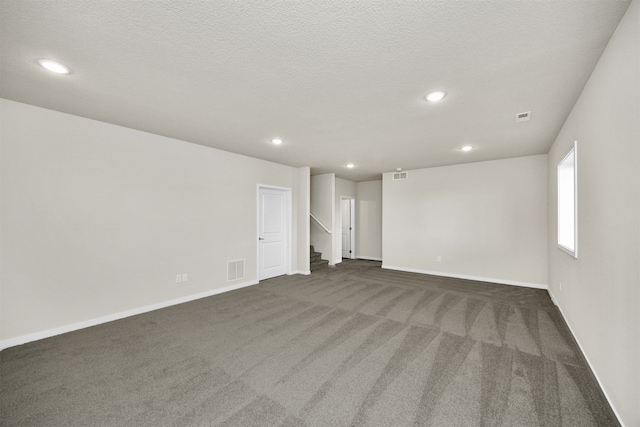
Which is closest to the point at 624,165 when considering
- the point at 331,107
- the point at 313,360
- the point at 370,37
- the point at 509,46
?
the point at 509,46

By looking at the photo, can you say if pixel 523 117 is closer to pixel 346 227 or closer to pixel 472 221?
pixel 472 221

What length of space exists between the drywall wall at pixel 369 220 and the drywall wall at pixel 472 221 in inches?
49.6

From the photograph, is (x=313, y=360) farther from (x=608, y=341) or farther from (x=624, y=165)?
(x=624, y=165)

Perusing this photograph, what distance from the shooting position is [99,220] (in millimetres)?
3242

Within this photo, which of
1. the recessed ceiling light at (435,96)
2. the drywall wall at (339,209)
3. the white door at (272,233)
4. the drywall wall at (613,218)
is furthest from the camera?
the drywall wall at (339,209)

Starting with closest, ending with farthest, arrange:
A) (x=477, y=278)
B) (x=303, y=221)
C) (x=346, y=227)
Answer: (x=477, y=278)
(x=303, y=221)
(x=346, y=227)

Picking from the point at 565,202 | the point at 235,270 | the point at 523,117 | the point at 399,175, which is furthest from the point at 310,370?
the point at 399,175

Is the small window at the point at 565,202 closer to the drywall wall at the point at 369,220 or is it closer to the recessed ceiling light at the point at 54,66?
the drywall wall at the point at 369,220

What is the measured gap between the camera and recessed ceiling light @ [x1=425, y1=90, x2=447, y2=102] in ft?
7.97

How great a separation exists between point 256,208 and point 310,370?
139 inches

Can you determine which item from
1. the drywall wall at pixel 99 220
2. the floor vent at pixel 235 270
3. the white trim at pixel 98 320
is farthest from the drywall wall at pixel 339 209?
the white trim at pixel 98 320

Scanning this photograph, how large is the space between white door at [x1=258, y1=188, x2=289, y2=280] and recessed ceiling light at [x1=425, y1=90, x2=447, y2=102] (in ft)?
12.8

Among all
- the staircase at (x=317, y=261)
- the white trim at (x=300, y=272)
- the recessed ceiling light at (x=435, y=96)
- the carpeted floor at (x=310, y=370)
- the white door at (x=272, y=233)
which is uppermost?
the recessed ceiling light at (x=435, y=96)

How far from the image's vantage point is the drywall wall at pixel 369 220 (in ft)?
26.5
